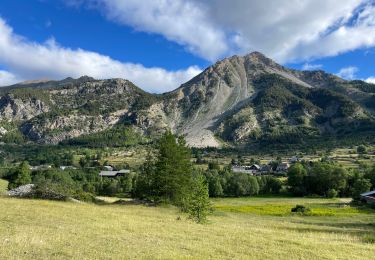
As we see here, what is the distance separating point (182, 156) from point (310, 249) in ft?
176

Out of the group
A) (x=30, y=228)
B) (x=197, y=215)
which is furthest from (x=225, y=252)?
(x=197, y=215)

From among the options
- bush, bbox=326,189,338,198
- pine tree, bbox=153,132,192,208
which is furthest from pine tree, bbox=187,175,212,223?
bush, bbox=326,189,338,198

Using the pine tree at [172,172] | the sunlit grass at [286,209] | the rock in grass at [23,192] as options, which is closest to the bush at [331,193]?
the sunlit grass at [286,209]

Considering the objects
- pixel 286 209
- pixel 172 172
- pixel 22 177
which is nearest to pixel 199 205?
pixel 172 172

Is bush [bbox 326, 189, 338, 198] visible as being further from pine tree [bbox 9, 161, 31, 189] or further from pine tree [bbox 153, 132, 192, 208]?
pine tree [bbox 9, 161, 31, 189]

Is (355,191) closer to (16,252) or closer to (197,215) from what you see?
(197,215)

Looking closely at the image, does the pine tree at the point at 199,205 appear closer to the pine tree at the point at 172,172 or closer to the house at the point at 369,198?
the pine tree at the point at 172,172

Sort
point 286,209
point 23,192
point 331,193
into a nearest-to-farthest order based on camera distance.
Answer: point 23,192 → point 286,209 → point 331,193

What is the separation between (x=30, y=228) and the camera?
1055 inches

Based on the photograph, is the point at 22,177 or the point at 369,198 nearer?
the point at 369,198

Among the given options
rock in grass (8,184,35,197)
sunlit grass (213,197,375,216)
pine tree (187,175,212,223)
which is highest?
pine tree (187,175,212,223)

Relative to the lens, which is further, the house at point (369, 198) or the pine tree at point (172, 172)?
the house at point (369, 198)

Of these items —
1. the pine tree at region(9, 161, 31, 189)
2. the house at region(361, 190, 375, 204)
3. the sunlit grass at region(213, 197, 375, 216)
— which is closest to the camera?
the sunlit grass at region(213, 197, 375, 216)

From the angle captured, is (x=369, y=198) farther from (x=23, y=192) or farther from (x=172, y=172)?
(x=23, y=192)
